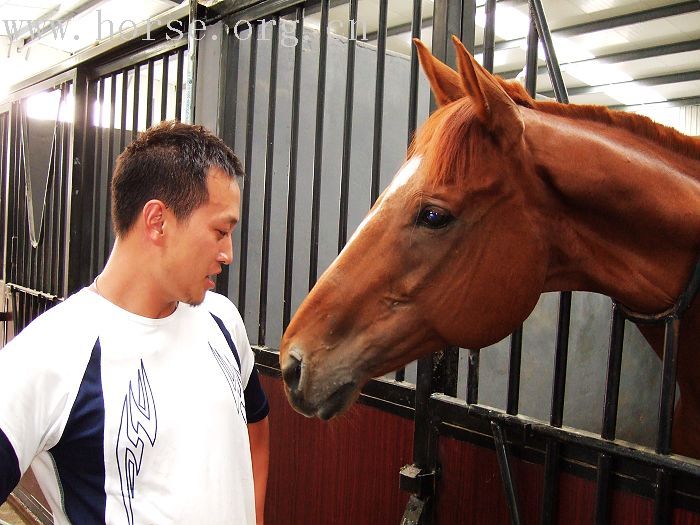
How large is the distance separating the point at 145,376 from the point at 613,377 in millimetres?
916

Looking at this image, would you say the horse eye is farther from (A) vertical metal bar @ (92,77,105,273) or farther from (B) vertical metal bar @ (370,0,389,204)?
(A) vertical metal bar @ (92,77,105,273)

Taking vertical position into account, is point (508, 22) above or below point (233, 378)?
above

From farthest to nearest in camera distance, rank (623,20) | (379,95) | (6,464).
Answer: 1. (623,20)
2. (379,95)
3. (6,464)

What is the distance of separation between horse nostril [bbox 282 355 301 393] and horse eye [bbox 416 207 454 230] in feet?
1.10

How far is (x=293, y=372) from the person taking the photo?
1.05 meters

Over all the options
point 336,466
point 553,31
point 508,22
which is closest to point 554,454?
point 336,466

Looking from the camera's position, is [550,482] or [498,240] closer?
[498,240]

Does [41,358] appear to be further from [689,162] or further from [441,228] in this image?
[689,162]

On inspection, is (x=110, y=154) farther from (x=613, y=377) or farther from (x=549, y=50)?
(x=613, y=377)

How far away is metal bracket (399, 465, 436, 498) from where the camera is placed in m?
1.43

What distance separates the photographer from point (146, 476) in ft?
3.18

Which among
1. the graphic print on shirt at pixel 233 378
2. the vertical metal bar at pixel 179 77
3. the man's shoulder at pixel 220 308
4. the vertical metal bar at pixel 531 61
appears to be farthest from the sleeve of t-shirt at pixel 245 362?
the vertical metal bar at pixel 179 77

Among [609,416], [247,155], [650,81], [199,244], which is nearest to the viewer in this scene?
[199,244]

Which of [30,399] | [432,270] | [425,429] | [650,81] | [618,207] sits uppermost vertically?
[650,81]
